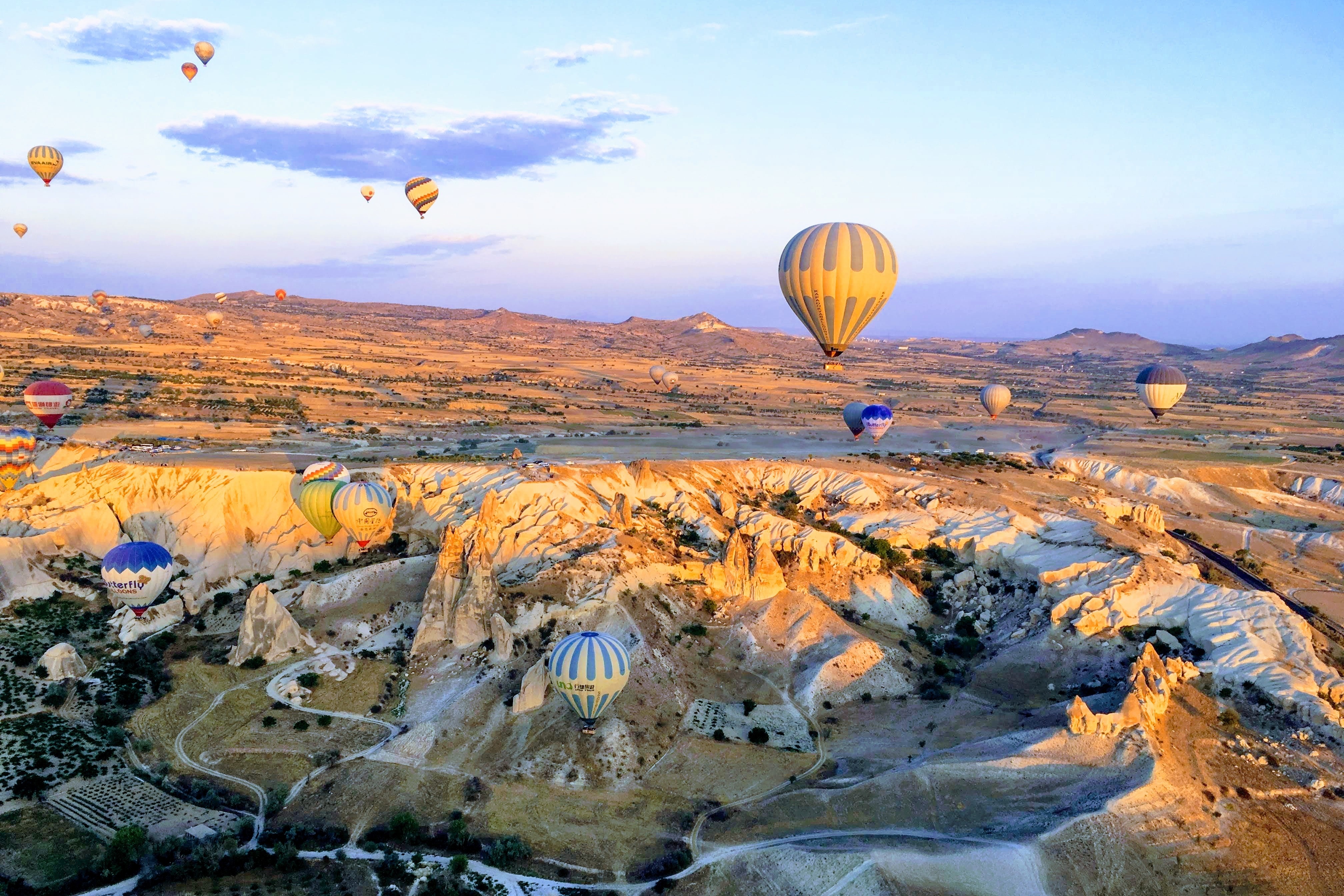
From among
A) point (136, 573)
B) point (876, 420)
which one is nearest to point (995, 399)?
point (876, 420)

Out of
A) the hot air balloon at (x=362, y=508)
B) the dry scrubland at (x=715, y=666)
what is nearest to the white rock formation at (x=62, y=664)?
the dry scrubland at (x=715, y=666)

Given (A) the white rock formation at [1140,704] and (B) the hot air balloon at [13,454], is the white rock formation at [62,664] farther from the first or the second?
(A) the white rock formation at [1140,704]

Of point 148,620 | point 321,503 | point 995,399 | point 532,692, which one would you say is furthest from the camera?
point 995,399

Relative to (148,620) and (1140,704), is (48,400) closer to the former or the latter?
(148,620)

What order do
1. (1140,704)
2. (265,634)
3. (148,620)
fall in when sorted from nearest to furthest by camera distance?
1. (1140,704)
2. (265,634)
3. (148,620)

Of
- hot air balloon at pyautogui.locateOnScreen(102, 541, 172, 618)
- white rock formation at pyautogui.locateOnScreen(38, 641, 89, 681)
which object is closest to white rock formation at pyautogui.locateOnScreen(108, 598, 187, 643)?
hot air balloon at pyautogui.locateOnScreen(102, 541, 172, 618)

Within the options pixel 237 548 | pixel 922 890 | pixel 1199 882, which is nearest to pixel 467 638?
pixel 237 548
